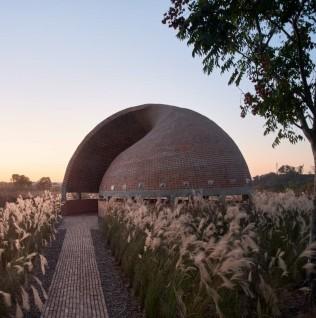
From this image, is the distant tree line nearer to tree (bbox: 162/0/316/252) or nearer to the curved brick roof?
the curved brick roof

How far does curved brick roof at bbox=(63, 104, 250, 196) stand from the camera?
68.5ft

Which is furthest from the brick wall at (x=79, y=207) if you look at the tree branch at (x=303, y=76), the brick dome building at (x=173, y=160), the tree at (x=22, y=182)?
the tree at (x=22, y=182)

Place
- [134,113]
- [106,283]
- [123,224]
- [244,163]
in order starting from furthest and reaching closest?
[134,113]
[244,163]
[123,224]
[106,283]

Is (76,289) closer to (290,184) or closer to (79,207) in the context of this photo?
(79,207)

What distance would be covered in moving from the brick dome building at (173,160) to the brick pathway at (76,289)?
8411 millimetres

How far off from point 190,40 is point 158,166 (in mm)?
15549

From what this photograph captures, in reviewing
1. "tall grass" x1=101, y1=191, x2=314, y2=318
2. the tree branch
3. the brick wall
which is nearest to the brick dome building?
the brick wall

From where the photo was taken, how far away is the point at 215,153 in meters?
21.6

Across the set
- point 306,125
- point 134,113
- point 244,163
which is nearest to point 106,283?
point 306,125

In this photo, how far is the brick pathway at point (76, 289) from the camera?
645 cm

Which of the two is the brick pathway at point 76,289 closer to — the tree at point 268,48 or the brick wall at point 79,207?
the tree at point 268,48

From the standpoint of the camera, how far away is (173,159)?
21375 millimetres

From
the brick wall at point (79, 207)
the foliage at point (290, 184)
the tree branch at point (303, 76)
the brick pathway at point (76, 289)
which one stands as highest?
the tree branch at point (303, 76)

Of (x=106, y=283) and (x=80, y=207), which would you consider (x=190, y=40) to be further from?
(x=80, y=207)
